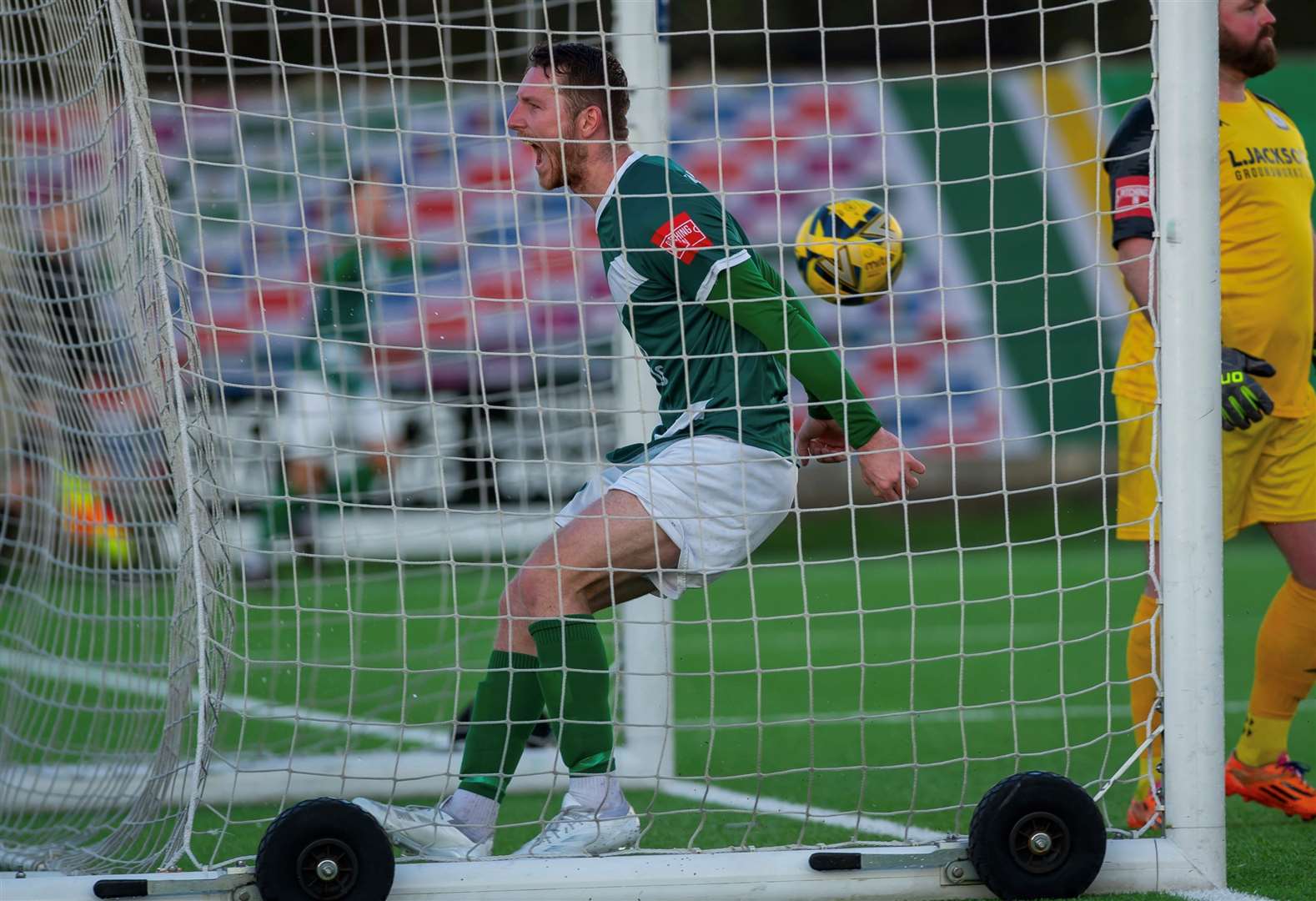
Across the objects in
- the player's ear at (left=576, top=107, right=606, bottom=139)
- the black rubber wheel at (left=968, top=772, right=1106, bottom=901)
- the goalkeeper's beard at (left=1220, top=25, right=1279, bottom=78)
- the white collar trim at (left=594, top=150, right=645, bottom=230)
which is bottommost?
the black rubber wheel at (left=968, top=772, right=1106, bottom=901)

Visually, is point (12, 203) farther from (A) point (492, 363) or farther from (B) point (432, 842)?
(A) point (492, 363)

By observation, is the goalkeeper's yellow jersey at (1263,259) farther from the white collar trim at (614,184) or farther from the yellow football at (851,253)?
the white collar trim at (614,184)

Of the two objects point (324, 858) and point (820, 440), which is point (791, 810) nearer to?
point (820, 440)

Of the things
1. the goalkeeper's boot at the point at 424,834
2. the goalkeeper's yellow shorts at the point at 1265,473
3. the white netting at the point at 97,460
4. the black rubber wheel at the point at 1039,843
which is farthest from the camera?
the goalkeeper's yellow shorts at the point at 1265,473

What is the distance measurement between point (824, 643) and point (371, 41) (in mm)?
4570

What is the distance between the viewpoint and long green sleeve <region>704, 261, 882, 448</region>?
3324 millimetres

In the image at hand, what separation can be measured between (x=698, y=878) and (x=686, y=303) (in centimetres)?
121

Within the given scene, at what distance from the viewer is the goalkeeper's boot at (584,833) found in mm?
3338

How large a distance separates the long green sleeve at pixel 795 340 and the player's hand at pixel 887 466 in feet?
0.10

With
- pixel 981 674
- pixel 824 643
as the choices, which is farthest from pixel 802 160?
pixel 981 674

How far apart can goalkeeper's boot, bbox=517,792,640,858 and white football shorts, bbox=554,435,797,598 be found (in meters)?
0.50

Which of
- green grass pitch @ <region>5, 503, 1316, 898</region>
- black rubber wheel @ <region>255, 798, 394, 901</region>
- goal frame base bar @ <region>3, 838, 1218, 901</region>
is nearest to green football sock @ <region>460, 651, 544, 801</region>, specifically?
green grass pitch @ <region>5, 503, 1316, 898</region>

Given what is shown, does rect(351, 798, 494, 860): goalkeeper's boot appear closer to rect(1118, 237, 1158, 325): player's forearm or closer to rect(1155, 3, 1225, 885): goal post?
rect(1155, 3, 1225, 885): goal post

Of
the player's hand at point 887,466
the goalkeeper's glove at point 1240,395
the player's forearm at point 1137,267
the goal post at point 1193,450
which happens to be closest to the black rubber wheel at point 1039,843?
the goal post at point 1193,450
